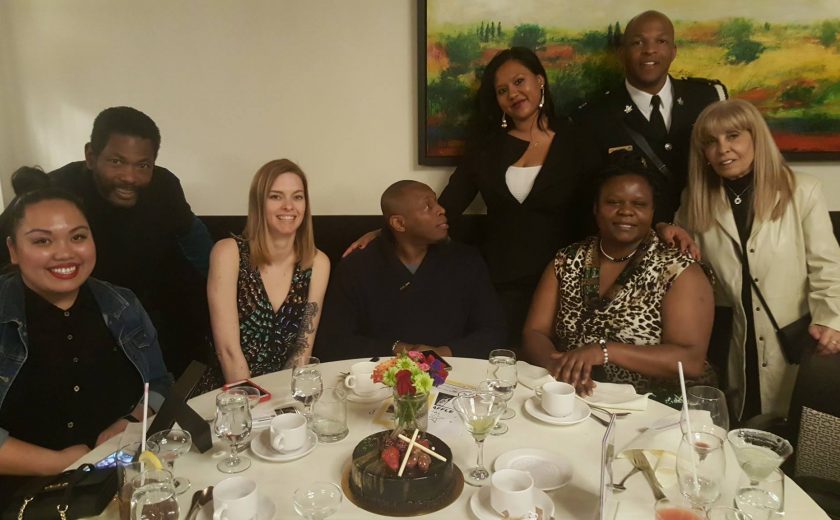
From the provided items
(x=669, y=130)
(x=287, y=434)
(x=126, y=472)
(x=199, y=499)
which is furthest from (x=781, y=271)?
(x=126, y=472)

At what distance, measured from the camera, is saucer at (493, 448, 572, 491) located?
53.0 inches

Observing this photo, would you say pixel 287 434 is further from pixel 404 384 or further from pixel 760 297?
pixel 760 297

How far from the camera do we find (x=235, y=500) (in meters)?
1.17

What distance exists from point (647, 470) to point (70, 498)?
4.02ft

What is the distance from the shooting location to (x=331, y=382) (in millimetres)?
1835

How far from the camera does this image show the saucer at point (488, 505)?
1215 mm

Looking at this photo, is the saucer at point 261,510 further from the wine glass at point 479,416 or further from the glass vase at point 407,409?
the wine glass at point 479,416

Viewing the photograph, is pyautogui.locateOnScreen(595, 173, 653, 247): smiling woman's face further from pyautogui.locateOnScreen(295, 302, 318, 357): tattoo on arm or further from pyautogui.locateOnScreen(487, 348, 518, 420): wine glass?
pyautogui.locateOnScreen(295, 302, 318, 357): tattoo on arm

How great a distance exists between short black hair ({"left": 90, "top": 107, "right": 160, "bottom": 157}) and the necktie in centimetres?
234

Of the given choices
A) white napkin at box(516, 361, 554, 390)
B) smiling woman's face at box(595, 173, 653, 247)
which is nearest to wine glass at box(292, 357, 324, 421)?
white napkin at box(516, 361, 554, 390)

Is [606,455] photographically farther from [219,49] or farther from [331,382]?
[219,49]

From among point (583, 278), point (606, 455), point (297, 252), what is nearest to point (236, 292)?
point (297, 252)

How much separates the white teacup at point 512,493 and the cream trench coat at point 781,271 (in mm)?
1619

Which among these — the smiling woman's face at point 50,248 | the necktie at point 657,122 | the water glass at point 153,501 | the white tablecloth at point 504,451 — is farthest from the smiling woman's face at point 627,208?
the smiling woman's face at point 50,248
